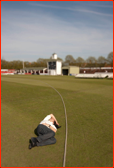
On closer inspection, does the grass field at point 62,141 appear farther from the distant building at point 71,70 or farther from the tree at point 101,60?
the tree at point 101,60

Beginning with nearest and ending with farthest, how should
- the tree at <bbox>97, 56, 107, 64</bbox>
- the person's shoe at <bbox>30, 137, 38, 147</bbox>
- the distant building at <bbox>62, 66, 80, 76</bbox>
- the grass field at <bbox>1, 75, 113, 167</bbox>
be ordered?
the grass field at <bbox>1, 75, 113, 167</bbox> < the person's shoe at <bbox>30, 137, 38, 147</bbox> < the distant building at <bbox>62, 66, 80, 76</bbox> < the tree at <bbox>97, 56, 107, 64</bbox>

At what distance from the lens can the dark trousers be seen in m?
5.06

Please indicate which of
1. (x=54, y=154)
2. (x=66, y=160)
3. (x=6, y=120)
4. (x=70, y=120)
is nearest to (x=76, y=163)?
(x=66, y=160)

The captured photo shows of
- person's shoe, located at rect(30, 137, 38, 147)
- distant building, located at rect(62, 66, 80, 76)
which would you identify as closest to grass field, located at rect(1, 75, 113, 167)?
person's shoe, located at rect(30, 137, 38, 147)

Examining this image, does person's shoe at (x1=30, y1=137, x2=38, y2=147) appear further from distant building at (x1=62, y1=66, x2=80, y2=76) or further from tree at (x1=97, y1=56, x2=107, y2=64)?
tree at (x1=97, y1=56, x2=107, y2=64)

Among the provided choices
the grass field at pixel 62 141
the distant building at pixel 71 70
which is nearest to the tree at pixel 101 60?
the distant building at pixel 71 70

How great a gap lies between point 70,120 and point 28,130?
2.65 meters

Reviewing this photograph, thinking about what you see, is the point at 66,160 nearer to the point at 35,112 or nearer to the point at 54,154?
the point at 54,154

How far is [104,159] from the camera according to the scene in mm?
4426

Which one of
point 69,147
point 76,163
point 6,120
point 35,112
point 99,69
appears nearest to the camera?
point 76,163

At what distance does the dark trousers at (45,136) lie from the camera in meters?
5.06

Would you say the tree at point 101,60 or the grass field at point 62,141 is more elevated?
the tree at point 101,60

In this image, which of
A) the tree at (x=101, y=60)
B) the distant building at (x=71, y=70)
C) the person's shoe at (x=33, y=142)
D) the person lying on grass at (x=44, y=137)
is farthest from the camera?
the tree at (x=101, y=60)

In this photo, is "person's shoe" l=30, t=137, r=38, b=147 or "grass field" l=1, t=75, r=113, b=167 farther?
"person's shoe" l=30, t=137, r=38, b=147
